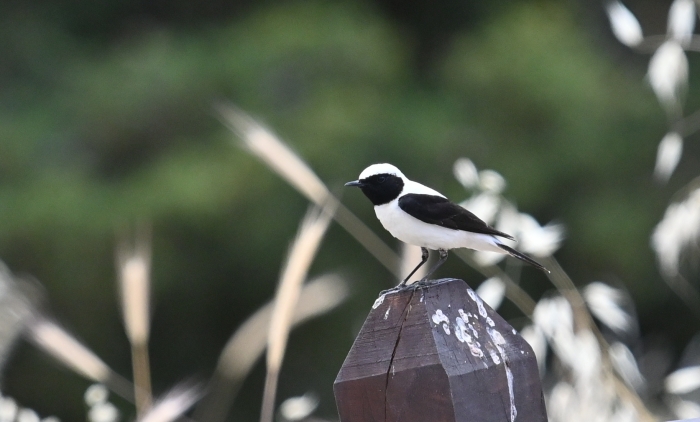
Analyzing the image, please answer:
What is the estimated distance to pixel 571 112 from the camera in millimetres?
5055

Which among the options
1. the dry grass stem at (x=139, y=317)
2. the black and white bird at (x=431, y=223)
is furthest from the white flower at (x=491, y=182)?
the dry grass stem at (x=139, y=317)

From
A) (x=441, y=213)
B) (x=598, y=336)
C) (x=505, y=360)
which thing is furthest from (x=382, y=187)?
(x=505, y=360)

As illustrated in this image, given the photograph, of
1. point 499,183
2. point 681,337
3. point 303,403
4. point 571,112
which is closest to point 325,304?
point 303,403

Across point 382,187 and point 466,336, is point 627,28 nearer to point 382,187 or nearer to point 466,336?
point 382,187

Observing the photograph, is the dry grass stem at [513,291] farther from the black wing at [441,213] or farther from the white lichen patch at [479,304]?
the white lichen patch at [479,304]

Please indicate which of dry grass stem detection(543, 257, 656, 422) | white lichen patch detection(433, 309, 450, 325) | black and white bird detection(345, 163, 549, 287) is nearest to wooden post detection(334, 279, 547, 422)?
white lichen patch detection(433, 309, 450, 325)

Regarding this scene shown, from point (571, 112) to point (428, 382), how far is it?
393 centimetres

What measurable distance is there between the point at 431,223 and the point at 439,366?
845 mm

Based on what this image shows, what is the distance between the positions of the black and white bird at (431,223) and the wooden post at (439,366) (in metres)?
0.61

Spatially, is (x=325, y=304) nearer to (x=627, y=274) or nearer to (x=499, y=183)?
(x=499, y=183)

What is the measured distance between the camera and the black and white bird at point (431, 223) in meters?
2.17

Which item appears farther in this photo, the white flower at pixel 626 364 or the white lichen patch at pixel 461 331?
the white flower at pixel 626 364

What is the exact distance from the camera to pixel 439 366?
1.36 meters

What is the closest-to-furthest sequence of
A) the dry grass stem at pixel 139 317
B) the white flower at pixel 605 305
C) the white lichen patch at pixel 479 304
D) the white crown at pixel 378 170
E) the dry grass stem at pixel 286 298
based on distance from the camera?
the white lichen patch at pixel 479 304
the dry grass stem at pixel 286 298
the dry grass stem at pixel 139 317
the white crown at pixel 378 170
the white flower at pixel 605 305
